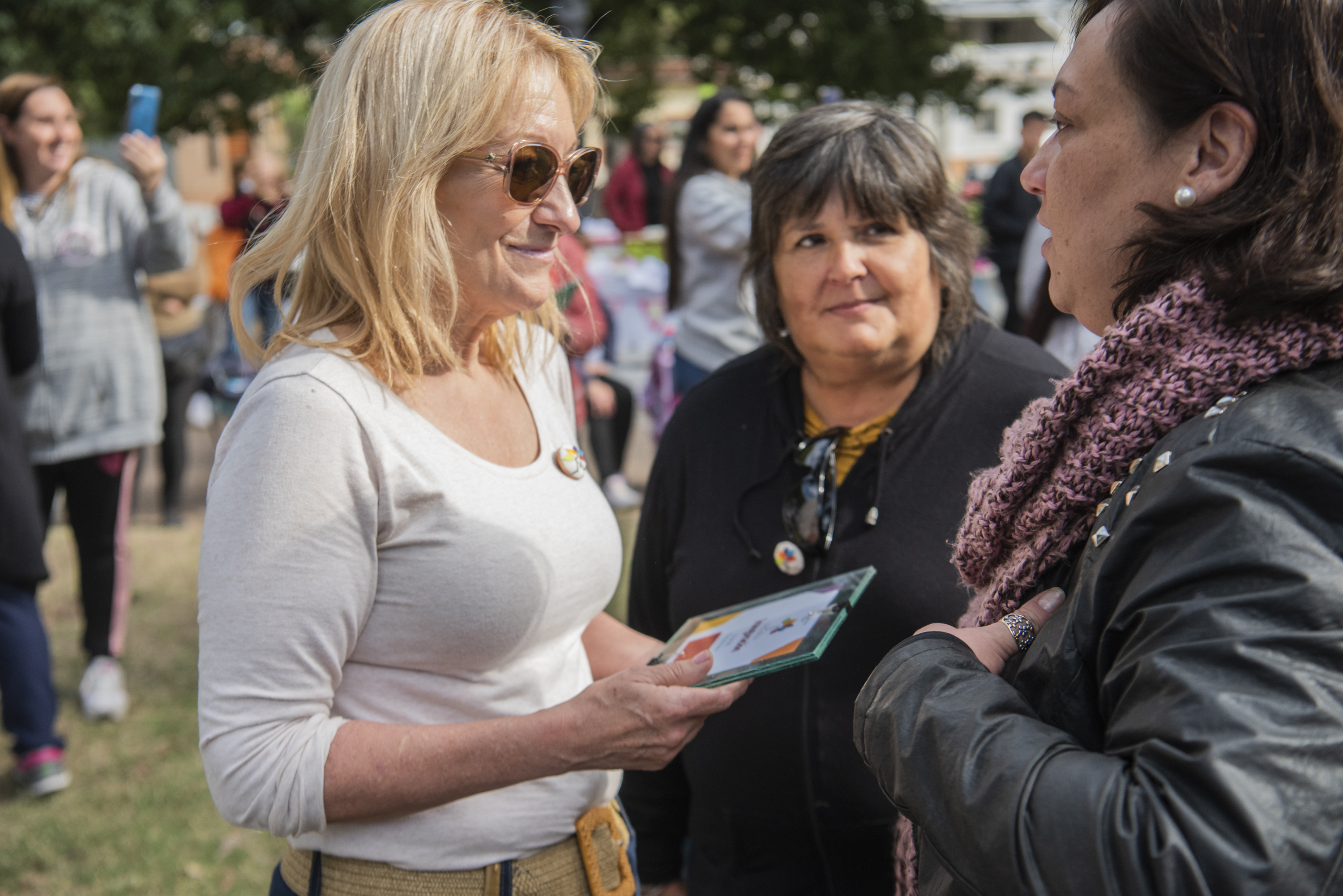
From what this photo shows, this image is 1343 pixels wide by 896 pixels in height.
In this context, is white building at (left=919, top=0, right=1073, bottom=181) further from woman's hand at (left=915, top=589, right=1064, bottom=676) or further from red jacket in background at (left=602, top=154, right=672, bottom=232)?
woman's hand at (left=915, top=589, right=1064, bottom=676)

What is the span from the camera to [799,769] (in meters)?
2.02

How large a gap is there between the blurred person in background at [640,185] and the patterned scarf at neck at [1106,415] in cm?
1027

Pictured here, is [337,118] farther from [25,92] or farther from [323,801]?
[25,92]

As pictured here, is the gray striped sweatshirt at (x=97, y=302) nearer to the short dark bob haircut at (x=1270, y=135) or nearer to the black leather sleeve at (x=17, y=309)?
the black leather sleeve at (x=17, y=309)

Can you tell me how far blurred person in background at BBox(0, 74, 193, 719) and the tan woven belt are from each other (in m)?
3.08

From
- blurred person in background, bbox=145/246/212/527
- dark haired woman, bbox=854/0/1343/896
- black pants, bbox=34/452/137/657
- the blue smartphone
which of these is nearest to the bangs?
dark haired woman, bbox=854/0/1343/896

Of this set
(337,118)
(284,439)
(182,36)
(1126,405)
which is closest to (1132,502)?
(1126,405)

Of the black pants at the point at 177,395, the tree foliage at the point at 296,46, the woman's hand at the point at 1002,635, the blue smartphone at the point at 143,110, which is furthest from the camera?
the tree foliage at the point at 296,46

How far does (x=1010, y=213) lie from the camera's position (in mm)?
8727

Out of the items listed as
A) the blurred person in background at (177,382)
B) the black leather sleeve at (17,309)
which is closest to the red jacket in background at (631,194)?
the blurred person in background at (177,382)

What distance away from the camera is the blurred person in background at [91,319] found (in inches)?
166

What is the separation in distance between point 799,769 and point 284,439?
1.14 meters

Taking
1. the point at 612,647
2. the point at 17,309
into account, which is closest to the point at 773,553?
the point at 612,647

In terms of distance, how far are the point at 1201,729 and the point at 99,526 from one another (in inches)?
174
